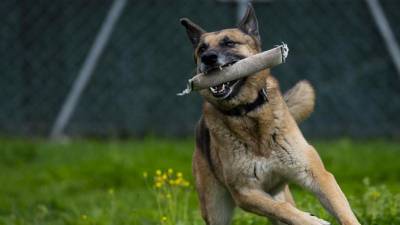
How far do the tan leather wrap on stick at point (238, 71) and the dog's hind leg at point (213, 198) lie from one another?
0.78 m

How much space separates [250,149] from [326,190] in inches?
21.9

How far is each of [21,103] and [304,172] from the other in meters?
7.16

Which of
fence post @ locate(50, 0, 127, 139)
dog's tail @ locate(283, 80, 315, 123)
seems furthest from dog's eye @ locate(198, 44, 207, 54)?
fence post @ locate(50, 0, 127, 139)

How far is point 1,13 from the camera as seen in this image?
1259 centimetres

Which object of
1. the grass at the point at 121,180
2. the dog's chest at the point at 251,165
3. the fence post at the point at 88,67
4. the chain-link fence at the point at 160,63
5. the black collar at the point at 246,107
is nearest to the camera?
the dog's chest at the point at 251,165

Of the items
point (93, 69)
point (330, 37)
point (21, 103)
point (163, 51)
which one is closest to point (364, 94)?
point (330, 37)

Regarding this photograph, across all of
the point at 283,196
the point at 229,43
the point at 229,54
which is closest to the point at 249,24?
the point at 229,43

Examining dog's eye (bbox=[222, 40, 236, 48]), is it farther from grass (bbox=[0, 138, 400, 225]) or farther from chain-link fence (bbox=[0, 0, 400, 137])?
chain-link fence (bbox=[0, 0, 400, 137])

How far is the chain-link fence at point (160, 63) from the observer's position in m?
12.2

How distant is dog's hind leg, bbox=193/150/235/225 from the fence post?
5.90 meters

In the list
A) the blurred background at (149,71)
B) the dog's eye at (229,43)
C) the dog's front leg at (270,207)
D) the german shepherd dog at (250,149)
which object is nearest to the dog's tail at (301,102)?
the german shepherd dog at (250,149)

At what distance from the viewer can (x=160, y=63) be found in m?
12.5

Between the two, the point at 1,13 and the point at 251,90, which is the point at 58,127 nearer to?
the point at 1,13

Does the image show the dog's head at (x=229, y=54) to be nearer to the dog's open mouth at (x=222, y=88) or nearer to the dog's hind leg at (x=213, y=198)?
the dog's open mouth at (x=222, y=88)
